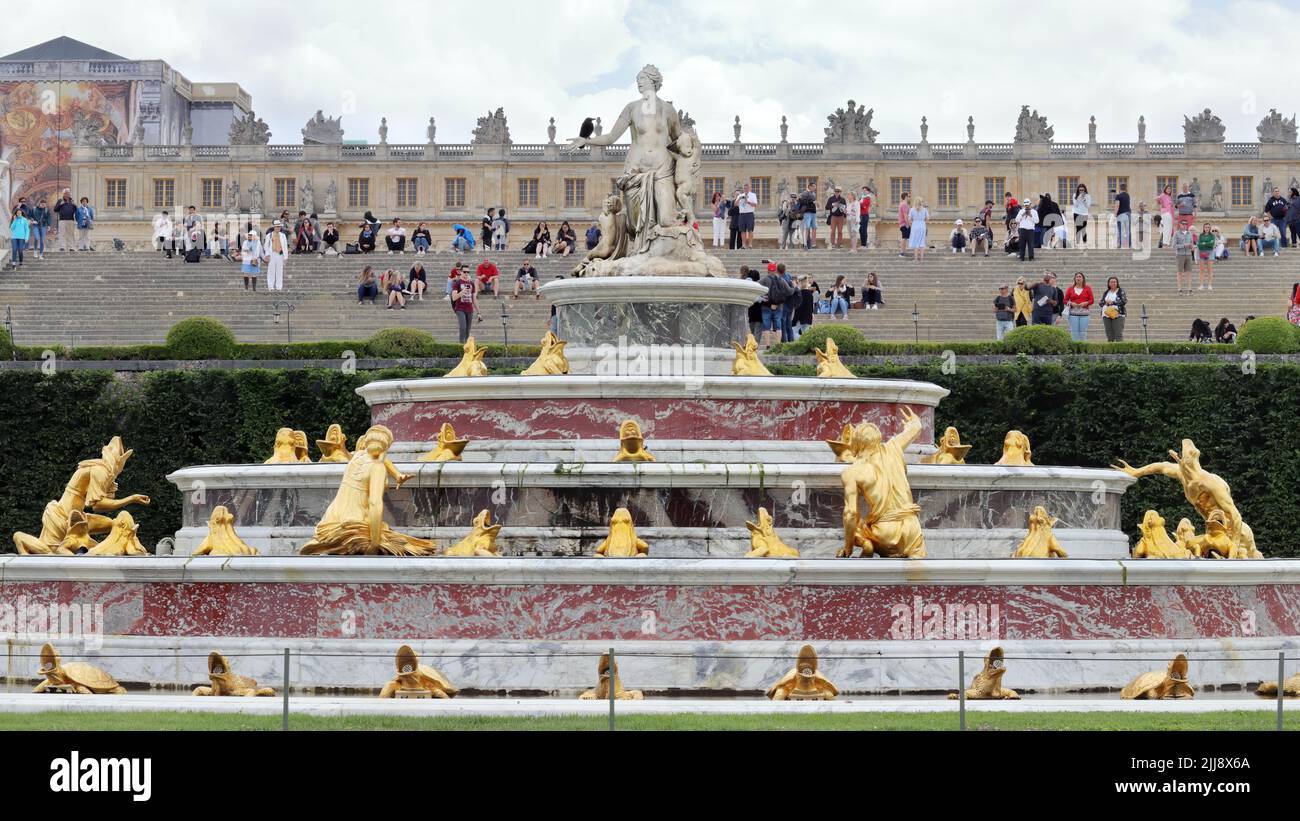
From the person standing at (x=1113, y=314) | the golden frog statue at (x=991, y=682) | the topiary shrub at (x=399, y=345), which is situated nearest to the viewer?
the golden frog statue at (x=991, y=682)

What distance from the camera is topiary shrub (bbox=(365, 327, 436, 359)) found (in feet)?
89.2

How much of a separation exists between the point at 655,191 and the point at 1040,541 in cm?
657

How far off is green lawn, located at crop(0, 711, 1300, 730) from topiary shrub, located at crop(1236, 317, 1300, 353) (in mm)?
14845

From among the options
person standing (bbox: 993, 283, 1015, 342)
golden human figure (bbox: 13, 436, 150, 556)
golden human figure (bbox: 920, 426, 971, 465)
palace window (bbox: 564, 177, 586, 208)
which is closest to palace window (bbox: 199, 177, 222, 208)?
palace window (bbox: 564, 177, 586, 208)

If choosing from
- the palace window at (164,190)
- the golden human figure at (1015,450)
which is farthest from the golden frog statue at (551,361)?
the palace window at (164,190)

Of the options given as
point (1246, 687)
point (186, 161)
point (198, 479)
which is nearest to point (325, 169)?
point (186, 161)

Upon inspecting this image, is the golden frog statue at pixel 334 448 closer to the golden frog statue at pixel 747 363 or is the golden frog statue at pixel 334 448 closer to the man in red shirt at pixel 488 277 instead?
the golden frog statue at pixel 747 363

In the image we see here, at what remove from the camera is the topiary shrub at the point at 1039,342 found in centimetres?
2642

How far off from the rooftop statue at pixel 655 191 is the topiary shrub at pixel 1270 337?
9.24 meters

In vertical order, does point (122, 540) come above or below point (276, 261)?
below


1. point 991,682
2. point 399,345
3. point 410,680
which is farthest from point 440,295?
point 991,682

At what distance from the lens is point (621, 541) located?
14938 millimetres

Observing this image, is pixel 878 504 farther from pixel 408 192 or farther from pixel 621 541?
pixel 408 192
